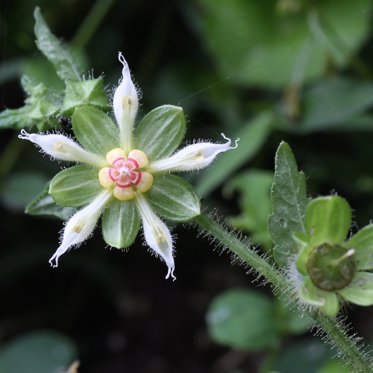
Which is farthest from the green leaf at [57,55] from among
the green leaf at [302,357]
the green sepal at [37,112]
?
the green leaf at [302,357]

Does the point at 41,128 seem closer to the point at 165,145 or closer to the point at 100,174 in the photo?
the point at 100,174

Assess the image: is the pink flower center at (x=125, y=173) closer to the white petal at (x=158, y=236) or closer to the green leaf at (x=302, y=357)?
the white petal at (x=158, y=236)

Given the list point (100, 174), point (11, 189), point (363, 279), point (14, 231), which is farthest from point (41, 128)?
point (14, 231)

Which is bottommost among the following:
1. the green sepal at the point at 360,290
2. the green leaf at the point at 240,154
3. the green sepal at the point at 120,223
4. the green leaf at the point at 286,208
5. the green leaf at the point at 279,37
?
the green sepal at the point at 360,290

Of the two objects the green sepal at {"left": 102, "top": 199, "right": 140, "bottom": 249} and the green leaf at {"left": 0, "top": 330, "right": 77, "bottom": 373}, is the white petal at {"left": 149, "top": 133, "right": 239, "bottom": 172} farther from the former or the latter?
the green leaf at {"left": 0, "top": 330, "right": 77, "bottom": 373}

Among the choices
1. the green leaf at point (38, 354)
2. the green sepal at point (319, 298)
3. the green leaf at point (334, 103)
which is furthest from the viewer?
the green leaf at point (38, 354)

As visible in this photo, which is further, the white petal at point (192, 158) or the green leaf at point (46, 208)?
the green leaf at point (46, 208)

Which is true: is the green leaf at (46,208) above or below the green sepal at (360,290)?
above
